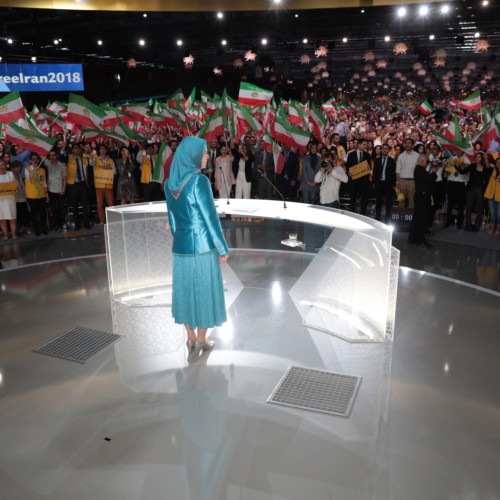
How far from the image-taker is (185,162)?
12.6ft

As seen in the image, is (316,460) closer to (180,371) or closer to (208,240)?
(180,371)

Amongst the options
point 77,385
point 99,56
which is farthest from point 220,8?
point 99,56

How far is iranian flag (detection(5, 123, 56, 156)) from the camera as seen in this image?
7.93 m

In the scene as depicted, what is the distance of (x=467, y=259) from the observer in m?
7.19

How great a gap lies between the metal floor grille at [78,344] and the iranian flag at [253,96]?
6.72 meters

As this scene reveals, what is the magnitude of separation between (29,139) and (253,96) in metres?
4.33

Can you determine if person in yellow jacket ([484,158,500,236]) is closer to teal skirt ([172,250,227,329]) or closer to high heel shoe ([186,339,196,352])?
teal skirt ([172,250,227,329])

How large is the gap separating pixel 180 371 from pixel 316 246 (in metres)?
3.48

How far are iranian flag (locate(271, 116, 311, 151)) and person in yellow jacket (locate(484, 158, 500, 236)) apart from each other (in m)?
2.98

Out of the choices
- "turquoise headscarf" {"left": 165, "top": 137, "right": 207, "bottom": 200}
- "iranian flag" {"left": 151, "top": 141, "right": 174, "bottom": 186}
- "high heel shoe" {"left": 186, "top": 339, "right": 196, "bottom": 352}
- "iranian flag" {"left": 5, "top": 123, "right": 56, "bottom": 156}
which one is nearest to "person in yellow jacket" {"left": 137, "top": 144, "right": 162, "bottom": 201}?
"iranian flag" {"left": 151, "top": 141, "right": 174, "bottom": 186}

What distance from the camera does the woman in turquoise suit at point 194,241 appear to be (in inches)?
152

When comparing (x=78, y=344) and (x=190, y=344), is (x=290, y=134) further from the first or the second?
(x=78, y=344)

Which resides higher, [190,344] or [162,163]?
[162,163]

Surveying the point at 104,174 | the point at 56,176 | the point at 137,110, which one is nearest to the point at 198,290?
the point at 56,176
